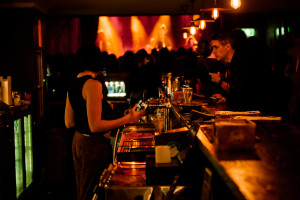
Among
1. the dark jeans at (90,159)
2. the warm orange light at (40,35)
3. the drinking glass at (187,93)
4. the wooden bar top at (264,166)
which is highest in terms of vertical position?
the warm orange light at (40,35)

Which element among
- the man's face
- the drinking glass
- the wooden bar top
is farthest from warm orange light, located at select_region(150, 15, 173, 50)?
the wooden bar top

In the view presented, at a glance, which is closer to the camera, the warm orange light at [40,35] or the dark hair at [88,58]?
the dark hair at [88,58]

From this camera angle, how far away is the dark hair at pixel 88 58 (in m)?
2.55

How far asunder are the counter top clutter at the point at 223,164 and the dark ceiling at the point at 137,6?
5339mm

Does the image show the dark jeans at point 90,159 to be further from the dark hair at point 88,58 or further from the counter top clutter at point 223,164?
the dark hair at point 88,58

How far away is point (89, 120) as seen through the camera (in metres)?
2.46

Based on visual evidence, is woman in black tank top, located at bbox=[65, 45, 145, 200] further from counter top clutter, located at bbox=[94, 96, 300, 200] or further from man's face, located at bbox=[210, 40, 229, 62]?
man's face, located at bbox=[210, 40, 229, 62]

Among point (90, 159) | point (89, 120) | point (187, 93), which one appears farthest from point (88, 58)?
point (187, 93)

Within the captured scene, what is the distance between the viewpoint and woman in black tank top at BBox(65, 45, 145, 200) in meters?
2.46

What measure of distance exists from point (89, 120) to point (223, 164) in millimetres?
1448

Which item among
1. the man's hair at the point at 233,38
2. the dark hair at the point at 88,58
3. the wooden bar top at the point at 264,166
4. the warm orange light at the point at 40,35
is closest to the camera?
the wooden bar top at the point at 264,166

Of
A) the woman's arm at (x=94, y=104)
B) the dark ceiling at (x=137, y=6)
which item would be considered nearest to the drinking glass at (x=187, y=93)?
the woman's arm at (x=94, y=104)

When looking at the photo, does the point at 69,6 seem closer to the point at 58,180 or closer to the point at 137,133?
the point at 58,180

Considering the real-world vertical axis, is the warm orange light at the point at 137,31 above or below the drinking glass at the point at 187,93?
above
